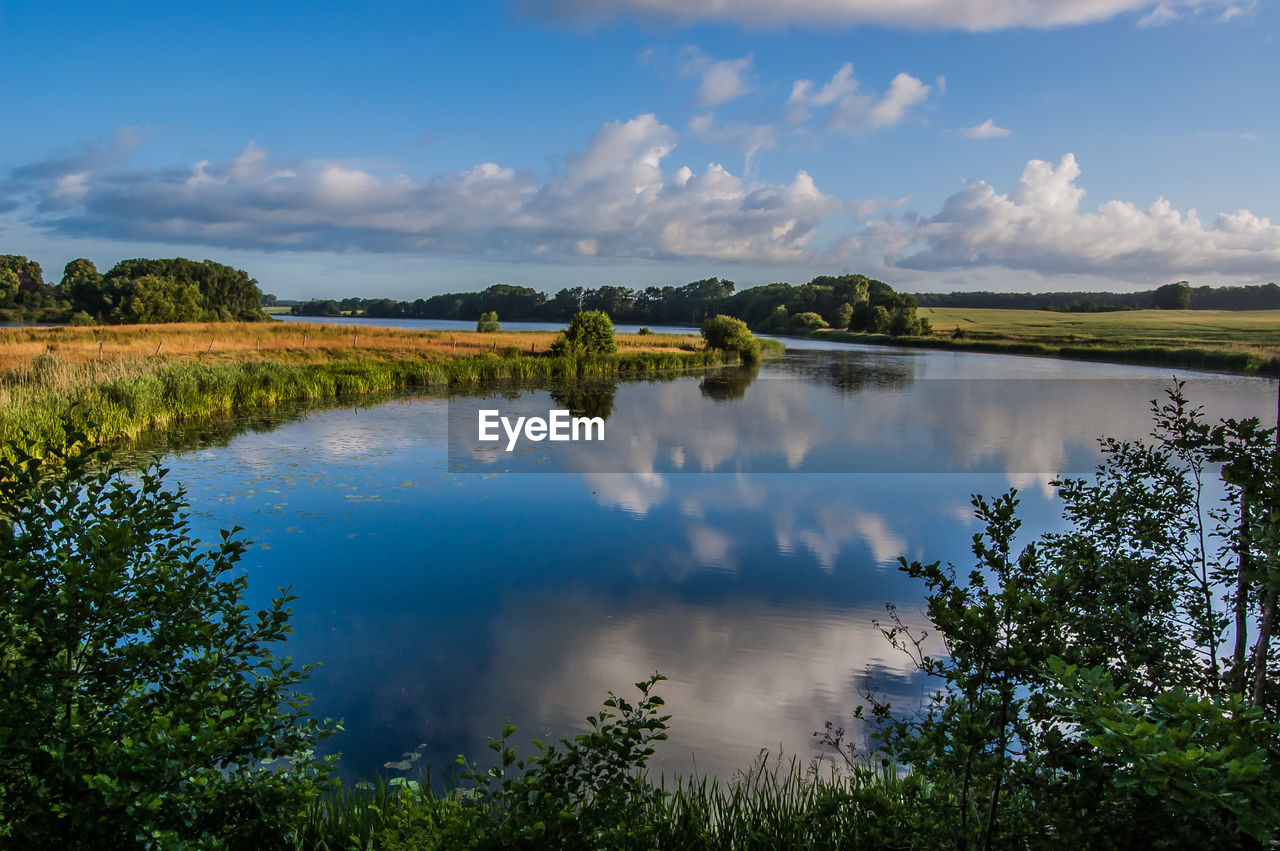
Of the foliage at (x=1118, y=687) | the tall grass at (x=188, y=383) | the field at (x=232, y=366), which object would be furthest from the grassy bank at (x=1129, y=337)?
the foliage at (x=1118, y=687)

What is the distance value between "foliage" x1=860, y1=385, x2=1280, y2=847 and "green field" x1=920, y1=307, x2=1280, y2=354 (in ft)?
142

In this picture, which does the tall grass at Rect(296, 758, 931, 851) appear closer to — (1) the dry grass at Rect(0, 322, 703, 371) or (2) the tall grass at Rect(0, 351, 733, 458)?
(2) the tall grass at Rect(0, 351, 733, 458)

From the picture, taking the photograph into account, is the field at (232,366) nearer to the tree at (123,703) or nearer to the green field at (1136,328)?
the tree at (123,703)

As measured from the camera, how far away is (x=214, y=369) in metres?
19.2

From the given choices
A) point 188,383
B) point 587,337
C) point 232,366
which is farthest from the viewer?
point 587,337

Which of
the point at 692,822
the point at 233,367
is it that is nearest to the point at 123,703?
the point at 692,822

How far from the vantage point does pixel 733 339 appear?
41.3 meters

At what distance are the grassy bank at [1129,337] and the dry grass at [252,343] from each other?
2653 centimetres

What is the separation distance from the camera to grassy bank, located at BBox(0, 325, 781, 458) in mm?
13961

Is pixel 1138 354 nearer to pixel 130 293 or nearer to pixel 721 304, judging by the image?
pixel 721 304

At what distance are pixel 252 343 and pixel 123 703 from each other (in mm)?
33485

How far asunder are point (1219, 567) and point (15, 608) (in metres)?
3.99

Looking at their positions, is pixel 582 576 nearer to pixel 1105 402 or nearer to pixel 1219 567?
pixel 1219 567

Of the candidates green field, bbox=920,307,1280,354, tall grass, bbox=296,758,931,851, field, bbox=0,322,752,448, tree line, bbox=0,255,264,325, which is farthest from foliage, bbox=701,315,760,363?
tree line, bbox=0,255,264,325
